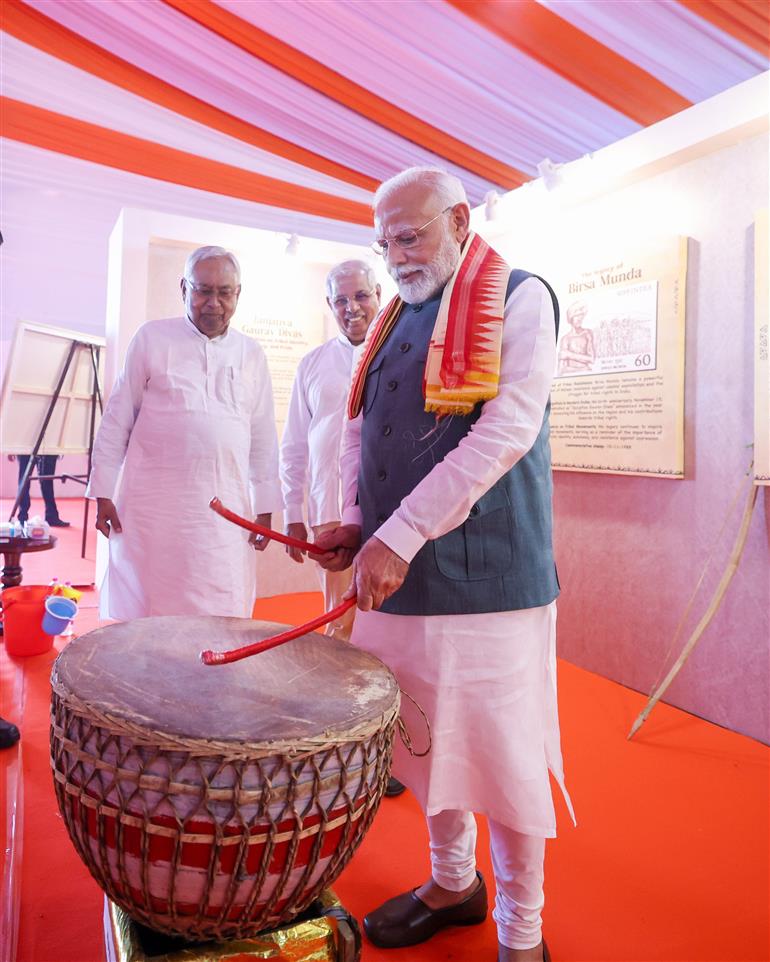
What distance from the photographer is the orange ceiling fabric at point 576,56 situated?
3.11 meters

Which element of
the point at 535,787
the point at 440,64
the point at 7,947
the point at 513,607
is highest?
the point at 440,64

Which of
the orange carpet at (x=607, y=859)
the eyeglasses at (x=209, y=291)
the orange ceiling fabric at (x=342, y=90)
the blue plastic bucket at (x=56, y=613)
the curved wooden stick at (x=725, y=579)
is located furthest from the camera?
the orange ceiling fabric at (x=342, y=90)

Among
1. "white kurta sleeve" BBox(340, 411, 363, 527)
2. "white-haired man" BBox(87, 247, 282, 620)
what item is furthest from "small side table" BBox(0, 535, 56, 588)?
"white kurta sleeve" BBox(340, 411, 363, 527)

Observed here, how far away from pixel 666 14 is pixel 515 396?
2.57 meters

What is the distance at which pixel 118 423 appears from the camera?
240cm

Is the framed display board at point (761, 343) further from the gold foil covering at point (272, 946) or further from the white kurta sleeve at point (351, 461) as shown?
the gold foil covering at point (272, 946)

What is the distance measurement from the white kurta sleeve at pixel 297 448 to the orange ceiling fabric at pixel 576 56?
186 centimetres

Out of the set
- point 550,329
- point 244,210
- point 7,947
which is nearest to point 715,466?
point 550,329

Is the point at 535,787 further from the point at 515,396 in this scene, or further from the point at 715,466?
the point at 715,466

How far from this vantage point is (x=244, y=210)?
5.73 metres

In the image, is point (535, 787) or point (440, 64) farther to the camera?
point (440, 64)

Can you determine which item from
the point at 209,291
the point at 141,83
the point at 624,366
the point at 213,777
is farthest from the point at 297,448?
the point at 141,83

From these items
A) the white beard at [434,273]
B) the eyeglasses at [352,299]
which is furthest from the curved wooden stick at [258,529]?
the eyeglasses at [352,299]

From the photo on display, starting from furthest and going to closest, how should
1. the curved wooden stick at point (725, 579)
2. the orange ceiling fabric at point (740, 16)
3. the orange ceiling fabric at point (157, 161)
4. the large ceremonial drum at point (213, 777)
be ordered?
the orange ceiling fabric at point (157, 161), the orange ceiling fabric at point (740, 16), the curved wooden stick at point (725, 579), the large ceremonial drum at point (213, 777)
